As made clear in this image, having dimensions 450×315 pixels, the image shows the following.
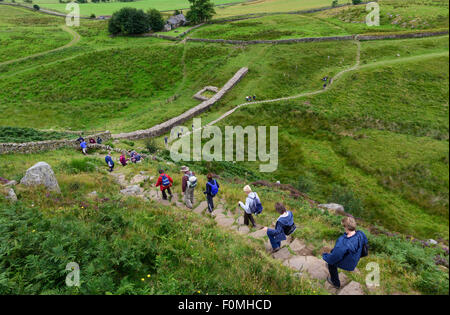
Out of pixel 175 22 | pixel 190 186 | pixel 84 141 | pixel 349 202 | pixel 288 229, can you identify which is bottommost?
pixel 349 202

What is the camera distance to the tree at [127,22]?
76.9 metres

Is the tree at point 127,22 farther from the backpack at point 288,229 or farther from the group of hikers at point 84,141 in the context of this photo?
the backpack at point 288,229

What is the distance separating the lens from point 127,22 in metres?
76.6

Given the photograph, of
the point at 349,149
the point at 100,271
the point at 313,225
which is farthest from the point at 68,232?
the point at 349,149

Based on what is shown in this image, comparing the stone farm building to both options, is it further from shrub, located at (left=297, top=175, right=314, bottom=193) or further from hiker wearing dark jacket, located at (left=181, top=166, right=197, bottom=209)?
hiker wearing dark jacket, located at (left=181, top=166, right=197, bottom=209)

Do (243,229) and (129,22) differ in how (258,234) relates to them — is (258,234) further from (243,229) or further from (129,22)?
(129,22)

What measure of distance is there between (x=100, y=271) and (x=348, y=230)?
6.16 meters

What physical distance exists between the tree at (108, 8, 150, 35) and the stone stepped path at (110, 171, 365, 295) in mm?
79542

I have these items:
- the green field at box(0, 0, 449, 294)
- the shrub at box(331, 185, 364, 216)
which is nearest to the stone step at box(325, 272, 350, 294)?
the green field at box(0, 0, 449, 294)

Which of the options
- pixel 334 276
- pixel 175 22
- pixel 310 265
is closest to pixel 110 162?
pixel 310 265

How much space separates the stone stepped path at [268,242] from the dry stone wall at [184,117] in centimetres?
1811

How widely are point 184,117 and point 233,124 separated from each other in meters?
8.09
